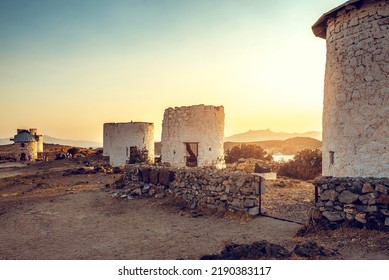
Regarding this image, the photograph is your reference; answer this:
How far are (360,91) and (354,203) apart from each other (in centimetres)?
299

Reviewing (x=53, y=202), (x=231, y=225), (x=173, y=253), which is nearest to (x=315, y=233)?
(x=231, y=225)

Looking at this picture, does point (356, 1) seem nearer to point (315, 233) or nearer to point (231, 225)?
point (315, 233)

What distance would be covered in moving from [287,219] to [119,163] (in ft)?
52.1

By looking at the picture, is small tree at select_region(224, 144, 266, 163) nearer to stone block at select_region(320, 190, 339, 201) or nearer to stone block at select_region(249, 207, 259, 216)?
stone block at select_region(249, 207, 259, 216)

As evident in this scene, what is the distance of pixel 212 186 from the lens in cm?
845

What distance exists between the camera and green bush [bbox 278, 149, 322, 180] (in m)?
16.0

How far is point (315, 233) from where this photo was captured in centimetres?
565

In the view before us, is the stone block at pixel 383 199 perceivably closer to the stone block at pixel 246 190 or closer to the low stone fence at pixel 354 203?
the low stone fence at pixel 354 203

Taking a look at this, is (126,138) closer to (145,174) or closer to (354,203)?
(145,174)

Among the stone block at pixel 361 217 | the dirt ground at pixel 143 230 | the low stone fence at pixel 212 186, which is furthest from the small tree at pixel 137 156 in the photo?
the stone block at pixel 361 217

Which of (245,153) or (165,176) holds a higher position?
(245,153)

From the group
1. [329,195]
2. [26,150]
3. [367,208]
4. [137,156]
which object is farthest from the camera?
[26,150]

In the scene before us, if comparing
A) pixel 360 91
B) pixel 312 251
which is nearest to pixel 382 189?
pixel 312 251

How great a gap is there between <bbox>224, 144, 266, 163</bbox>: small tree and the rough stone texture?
1691 cm
